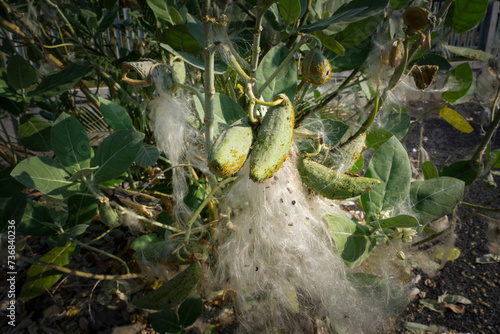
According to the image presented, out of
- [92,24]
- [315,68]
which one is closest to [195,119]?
[315,68]

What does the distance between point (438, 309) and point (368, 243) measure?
765 millimetres

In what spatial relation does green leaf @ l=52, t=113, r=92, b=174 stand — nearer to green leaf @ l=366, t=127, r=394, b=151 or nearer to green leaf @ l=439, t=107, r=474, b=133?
green leaf @ l=366, t=127, r=394, b=151

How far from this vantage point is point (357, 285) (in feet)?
2.56

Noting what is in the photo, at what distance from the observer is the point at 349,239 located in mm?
699

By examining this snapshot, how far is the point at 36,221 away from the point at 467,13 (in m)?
1.13

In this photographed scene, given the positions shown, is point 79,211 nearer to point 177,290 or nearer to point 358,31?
point 177,290

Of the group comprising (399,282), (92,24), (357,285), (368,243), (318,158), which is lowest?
(399,282)

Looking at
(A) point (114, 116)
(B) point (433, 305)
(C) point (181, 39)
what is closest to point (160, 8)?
(C) point (181, 39)

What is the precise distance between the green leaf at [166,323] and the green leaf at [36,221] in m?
0.35

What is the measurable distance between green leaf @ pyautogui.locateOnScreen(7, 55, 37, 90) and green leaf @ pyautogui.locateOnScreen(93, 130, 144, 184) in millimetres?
379

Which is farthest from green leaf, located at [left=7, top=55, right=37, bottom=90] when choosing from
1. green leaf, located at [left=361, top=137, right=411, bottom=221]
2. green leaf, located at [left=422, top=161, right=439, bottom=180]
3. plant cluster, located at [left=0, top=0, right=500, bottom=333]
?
green leaf, located at [left=422, top=161, right=439, bottom=180]

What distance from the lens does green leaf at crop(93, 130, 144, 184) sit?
0.63m

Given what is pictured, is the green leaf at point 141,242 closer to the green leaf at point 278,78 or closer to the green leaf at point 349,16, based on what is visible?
the green leaf at point 278,78

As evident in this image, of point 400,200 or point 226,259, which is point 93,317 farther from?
point 400,200
